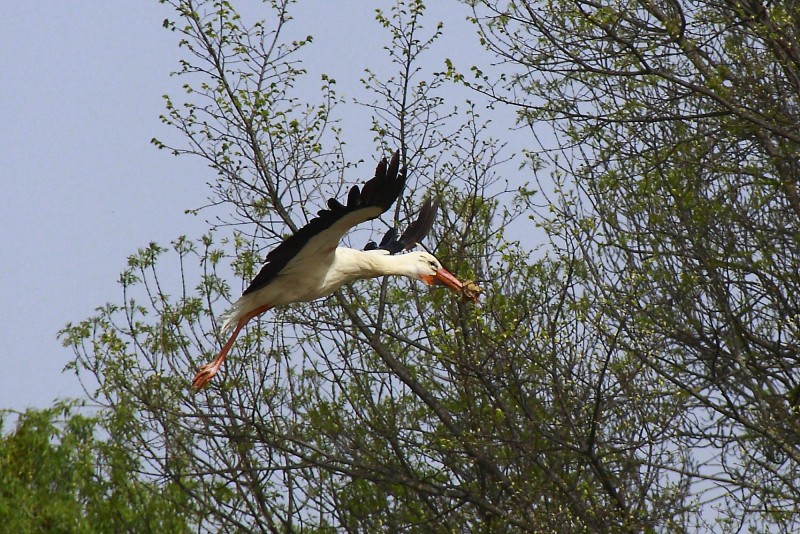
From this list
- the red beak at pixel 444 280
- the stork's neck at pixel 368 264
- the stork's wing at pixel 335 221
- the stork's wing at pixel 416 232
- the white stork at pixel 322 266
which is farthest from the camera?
the stork's wing at pixel 416 232

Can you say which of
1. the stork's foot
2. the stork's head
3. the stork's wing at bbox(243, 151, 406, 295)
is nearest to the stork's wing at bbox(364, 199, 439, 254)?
the stork's head

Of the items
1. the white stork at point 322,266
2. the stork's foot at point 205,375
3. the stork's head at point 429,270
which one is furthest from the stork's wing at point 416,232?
the stork's foot at point 205,375

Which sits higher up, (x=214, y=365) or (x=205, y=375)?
(x=214, y=365)

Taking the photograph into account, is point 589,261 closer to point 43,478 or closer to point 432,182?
point 432,182

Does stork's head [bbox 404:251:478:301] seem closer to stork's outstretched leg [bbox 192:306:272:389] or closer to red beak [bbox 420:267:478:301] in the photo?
red beak [bbox 420:267:478:301]

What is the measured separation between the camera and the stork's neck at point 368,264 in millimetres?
10016

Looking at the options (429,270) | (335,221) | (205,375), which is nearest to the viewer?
(335,221)

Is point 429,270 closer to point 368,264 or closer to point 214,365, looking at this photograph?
point 368,264

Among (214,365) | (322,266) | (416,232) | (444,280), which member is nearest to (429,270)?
(444,280)

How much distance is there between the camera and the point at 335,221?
29.7 ft

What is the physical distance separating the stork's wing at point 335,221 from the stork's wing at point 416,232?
1090 mm

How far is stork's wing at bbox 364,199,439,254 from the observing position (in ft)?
35.5

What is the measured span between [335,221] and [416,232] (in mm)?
1935

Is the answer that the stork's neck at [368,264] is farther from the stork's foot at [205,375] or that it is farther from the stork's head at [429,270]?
the stork's foot at [205,375]
